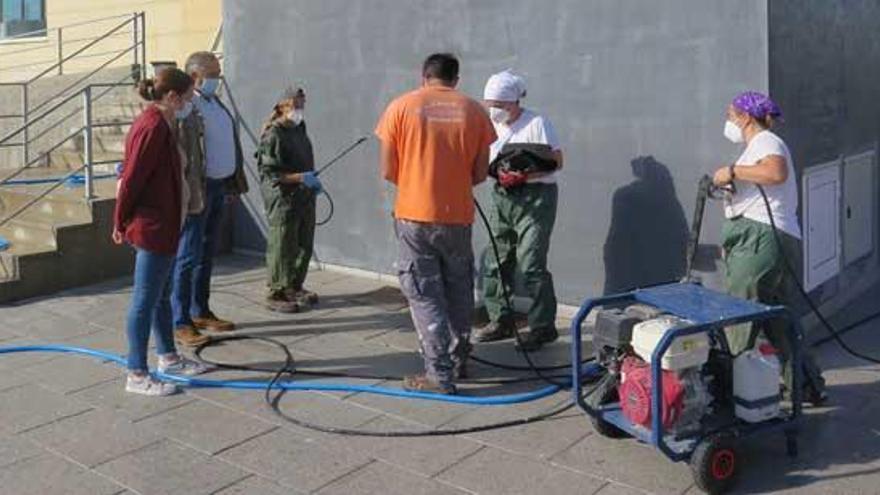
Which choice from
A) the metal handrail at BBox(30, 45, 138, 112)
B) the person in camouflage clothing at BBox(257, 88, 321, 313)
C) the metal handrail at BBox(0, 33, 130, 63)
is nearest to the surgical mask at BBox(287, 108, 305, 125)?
the person in camouflage clothing at BBox(257, 88, 321, 313)

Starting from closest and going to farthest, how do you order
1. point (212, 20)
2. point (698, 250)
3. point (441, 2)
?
point (698, 250) → point (441, 2) → point (212, 20)

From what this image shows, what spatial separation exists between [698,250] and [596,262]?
772 mm

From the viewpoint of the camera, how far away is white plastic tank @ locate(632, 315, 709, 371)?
3.96 m

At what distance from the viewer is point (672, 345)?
3953mm

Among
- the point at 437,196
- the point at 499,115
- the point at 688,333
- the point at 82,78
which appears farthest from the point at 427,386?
the point at 82,78

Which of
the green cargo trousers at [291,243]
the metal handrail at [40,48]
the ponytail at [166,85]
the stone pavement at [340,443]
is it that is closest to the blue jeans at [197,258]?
the stone pavement at [340,443]

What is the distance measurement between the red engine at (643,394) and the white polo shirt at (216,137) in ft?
10.6

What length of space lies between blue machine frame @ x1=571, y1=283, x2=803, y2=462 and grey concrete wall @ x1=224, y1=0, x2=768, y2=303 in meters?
1.74

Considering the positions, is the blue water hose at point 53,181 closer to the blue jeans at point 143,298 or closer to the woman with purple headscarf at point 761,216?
the blue jeans at point 143,298

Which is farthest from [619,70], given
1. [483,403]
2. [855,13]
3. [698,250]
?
[483,403]

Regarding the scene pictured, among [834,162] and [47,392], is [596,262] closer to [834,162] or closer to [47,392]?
[834,162]

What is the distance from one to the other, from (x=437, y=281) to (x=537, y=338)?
1.18m

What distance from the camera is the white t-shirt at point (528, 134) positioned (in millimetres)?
5945

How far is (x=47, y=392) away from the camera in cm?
532
